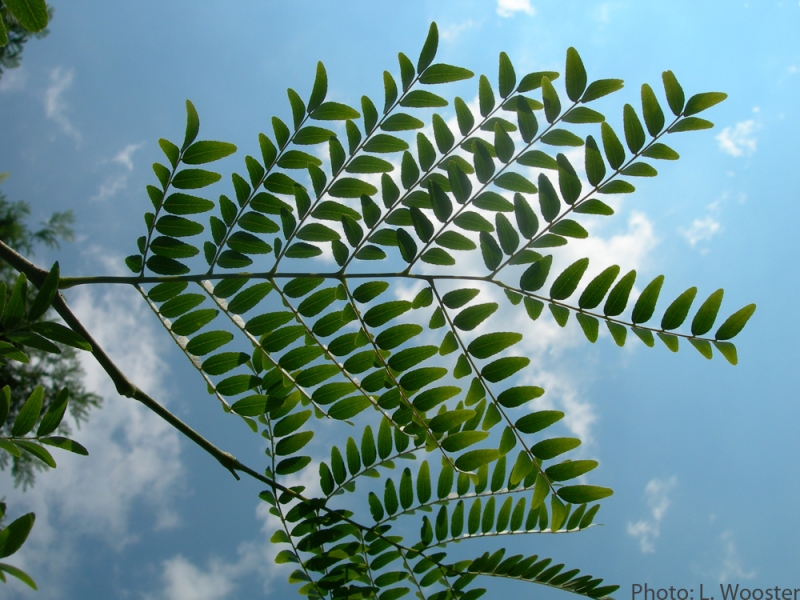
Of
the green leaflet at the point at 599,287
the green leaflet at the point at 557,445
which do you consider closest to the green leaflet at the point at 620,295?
the green leaflet at the point at 599,287

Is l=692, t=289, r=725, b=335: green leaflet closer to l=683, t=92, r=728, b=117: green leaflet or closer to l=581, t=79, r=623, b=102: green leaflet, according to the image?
l=683, t=92, r=728, b=117: green leaflet

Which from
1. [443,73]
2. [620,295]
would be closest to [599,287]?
[620,295]

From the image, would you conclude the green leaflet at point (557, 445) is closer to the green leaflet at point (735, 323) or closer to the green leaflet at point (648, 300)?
the green leaflet at point (648, 300)

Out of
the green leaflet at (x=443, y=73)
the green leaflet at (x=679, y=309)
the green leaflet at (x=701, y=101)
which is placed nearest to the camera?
the green leaflet at (x=701, y=101)

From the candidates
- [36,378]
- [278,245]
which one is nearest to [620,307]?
[278,245]

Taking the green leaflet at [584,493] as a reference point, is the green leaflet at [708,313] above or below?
above

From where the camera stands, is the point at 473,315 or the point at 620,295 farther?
the point at 473,315

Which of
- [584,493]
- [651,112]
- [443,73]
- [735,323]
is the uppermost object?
[443,73]

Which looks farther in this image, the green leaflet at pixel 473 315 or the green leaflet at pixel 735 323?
the green leaflet at pixel 473 315

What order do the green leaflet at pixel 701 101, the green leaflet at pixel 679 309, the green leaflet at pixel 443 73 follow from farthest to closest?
1. the green leaflet at pixel 443 73
2. the green leaflet at pixel 679 309
3. the green leaflet at pixel 701 101

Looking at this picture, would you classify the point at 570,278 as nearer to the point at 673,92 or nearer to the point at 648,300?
the point at 648,300

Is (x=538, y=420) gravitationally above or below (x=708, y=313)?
below

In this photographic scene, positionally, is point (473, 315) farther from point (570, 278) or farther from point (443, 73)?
point (443, 73)

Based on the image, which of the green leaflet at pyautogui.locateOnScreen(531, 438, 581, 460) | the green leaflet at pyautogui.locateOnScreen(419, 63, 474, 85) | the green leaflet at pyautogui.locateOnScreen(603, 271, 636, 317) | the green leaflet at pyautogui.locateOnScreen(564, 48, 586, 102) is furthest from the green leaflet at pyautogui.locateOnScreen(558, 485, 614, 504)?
the green leaflet at pyautogui.locateOnScreen(419, 63, 474, 85)
